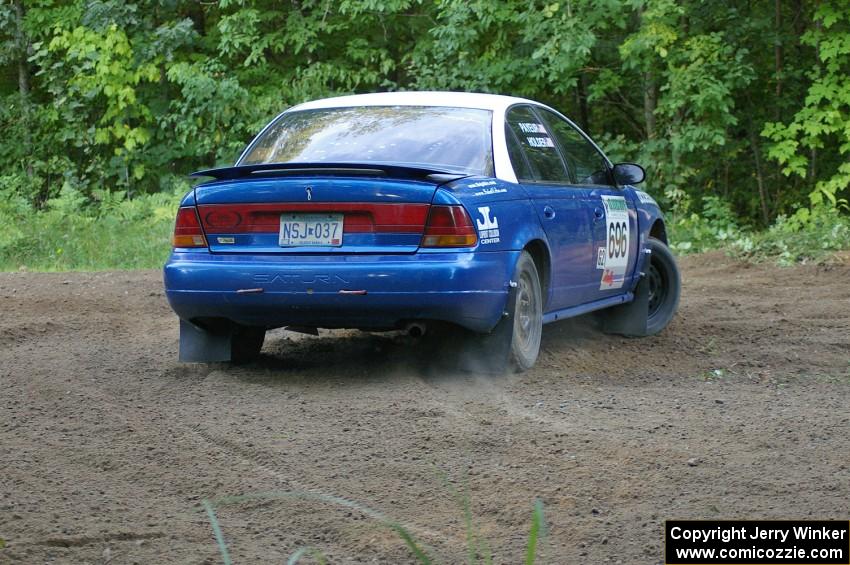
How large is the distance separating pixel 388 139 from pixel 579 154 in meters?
1.71

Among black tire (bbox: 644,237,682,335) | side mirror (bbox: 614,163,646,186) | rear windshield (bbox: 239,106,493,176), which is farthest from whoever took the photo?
black tire (bbox: 644,237,682,335)

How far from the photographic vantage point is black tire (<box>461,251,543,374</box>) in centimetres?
673

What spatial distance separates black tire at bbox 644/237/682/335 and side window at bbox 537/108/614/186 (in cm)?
83

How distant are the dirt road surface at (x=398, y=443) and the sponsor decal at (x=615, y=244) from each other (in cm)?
46

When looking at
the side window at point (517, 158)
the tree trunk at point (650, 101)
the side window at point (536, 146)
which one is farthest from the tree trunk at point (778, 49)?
the side window at point (517, 158)

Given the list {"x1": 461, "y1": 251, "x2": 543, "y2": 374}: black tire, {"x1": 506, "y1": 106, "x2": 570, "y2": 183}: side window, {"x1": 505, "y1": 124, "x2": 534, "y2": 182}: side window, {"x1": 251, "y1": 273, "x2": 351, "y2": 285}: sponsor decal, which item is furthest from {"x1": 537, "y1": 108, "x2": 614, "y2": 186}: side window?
{"x1": 251, "y1": 273, "x2": 351, "y2": 285}: sponsor decal

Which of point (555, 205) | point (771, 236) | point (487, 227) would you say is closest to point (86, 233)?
point (771, 236)

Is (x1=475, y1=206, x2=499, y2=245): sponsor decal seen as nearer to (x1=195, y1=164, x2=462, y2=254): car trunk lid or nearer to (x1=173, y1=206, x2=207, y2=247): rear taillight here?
(x1=195, y1=164, x2=462, y2=254): car trunk lid

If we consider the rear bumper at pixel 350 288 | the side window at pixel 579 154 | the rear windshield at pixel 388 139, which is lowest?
the rear bumper at pixel 350 288

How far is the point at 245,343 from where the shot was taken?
24.3 feet

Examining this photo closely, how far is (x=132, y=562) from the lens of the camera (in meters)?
3.75

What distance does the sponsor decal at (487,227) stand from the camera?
6.43 m

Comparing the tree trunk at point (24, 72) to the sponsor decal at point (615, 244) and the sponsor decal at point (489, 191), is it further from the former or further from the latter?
the sponsor decal at point (489, 191)

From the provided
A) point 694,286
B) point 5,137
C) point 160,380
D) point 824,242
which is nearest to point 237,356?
point 160,380
